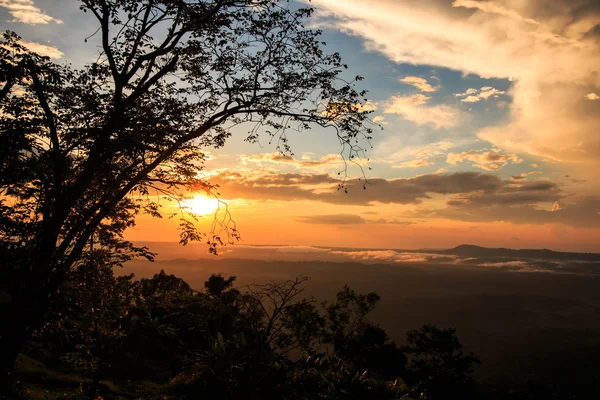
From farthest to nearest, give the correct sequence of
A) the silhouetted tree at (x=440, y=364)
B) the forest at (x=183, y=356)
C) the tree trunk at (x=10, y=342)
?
the silhouetted tree at (x=440, y=364), the forest at (x=183, y=356), the tree trunk at (x=10, y=342)

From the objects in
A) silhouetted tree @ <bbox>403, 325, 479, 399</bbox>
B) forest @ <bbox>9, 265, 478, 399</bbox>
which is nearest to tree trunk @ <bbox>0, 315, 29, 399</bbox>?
forest @ <bbox>9, 265, 478, 399</bbox>

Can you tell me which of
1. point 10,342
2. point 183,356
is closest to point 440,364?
point 183,356

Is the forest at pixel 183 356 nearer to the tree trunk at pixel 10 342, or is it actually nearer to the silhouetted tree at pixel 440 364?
the tree trunk at pixel 10 342

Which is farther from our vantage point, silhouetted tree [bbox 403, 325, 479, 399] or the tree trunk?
silhouetted tree [bbox 403, 325, 479, 399]

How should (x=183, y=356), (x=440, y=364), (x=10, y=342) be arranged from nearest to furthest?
(x=10, y=342) < (x=183, y=356) < (x=440, y=364)

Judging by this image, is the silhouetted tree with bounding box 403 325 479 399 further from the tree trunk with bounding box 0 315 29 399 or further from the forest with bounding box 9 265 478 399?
the tree trunk with bounding box 0 315 29 399

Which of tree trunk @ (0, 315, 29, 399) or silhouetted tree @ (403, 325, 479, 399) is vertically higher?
tree trunk @ (0, 315, 29, 399)

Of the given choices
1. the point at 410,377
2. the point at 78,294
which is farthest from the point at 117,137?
the point at 410,377

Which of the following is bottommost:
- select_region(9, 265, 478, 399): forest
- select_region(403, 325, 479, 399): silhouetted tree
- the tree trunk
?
select_region(403, 325, 479, 399): silhouetted tree

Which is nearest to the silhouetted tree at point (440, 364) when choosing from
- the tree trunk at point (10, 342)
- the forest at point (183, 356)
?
the forest at point (183, 356)

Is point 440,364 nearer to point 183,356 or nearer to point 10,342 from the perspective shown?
point 183,356

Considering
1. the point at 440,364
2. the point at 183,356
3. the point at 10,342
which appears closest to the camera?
the point at 10,342

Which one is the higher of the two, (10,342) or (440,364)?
(10,342)

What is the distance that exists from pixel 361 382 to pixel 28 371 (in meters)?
14.1
